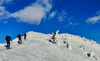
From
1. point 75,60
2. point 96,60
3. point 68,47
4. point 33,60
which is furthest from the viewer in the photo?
point 68,47


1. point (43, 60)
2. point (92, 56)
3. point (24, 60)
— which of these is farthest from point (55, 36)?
point (24, 60)

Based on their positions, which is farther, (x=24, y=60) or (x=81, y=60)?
(x=81, y=60)

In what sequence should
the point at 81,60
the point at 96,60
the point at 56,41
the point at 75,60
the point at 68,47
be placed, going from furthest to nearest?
1. the point at 56,41
2. the point at 68,47
3. the point at 96,60
4. the point at 81,60
5. the point at 75,60

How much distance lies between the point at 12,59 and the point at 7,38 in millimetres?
8894

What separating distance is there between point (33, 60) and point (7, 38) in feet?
32.8

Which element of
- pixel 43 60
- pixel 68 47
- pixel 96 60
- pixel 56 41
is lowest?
pixel 96 60

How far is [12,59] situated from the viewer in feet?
39.1

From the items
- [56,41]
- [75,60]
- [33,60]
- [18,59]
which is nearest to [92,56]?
[75,60]

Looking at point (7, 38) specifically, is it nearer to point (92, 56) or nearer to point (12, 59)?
point (12, 59)

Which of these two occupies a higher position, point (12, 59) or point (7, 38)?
point (7, 38)

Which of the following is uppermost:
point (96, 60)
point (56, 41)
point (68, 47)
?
point (56, 41)

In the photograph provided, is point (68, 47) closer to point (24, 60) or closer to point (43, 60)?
point (43, 60)

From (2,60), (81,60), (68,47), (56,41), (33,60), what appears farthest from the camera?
(56,41)

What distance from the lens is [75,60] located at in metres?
17.9
